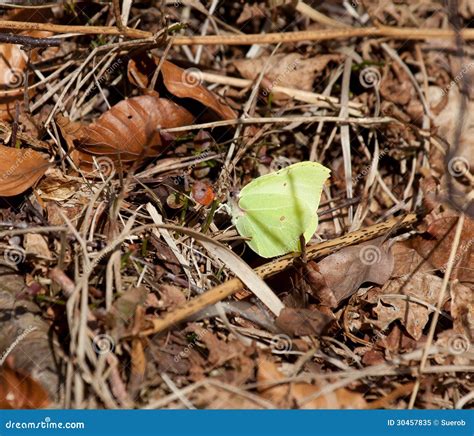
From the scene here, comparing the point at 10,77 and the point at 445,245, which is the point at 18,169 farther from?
the point at 445,245

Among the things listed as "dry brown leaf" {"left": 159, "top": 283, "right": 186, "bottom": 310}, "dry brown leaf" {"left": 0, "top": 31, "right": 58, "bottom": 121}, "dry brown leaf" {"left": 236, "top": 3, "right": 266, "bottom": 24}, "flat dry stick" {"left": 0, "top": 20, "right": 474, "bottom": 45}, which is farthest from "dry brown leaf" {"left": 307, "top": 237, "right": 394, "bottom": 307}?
"dry brown leaf" {"left": 0, "top": 31, "right": 58, "bottom": 121}

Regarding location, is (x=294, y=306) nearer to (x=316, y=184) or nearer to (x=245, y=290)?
(x=245, y=290)

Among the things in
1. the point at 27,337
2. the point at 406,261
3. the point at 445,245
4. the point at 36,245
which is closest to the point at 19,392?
the point at 27,337

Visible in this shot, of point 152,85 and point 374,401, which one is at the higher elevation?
point 152,85

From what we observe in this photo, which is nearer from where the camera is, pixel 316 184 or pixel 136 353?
pixel 136 353

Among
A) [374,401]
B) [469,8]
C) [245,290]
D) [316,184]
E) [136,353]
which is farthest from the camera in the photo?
[469,8]

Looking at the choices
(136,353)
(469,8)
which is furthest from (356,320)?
(469,8)

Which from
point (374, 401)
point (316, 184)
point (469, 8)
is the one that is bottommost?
point (374, 401)
